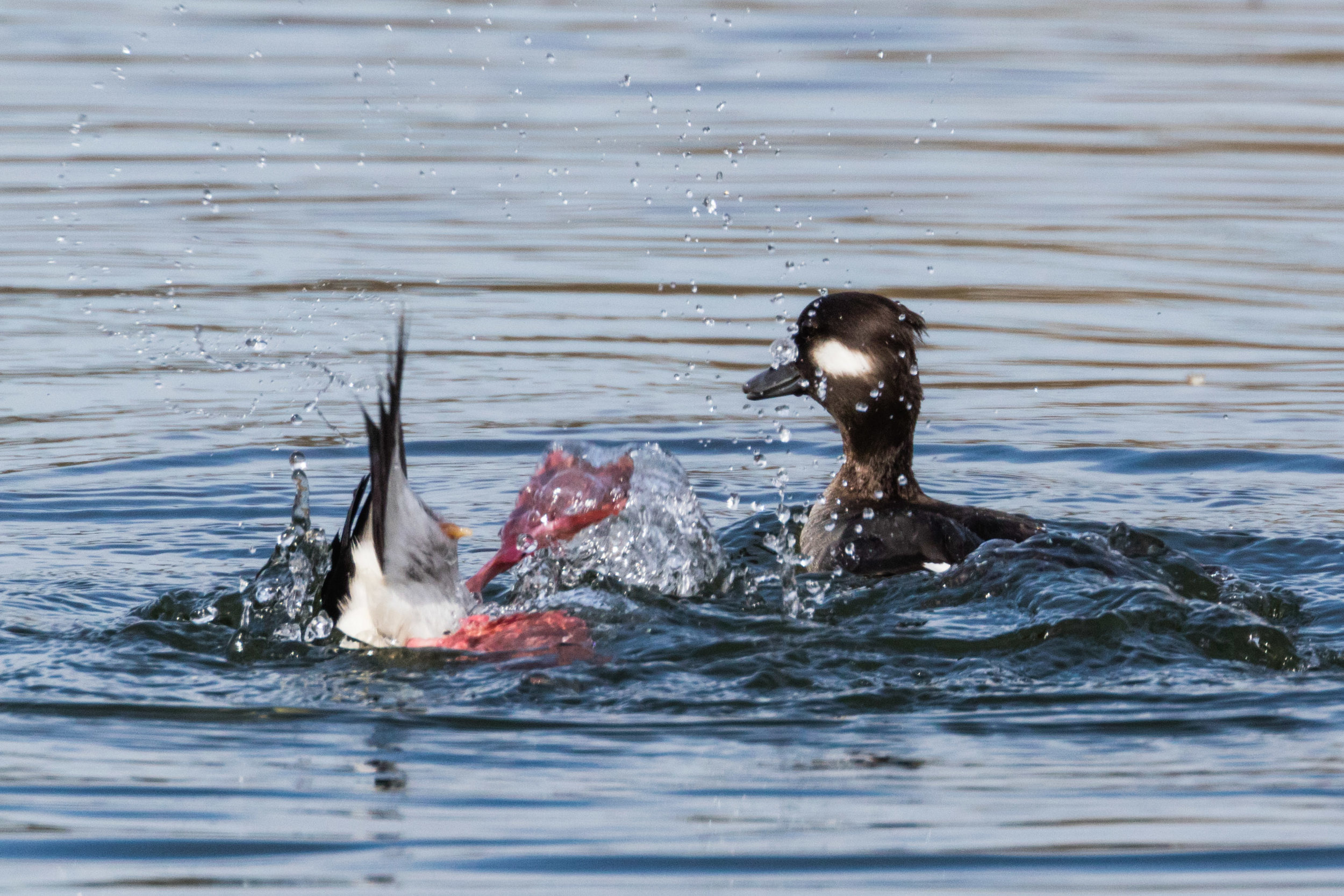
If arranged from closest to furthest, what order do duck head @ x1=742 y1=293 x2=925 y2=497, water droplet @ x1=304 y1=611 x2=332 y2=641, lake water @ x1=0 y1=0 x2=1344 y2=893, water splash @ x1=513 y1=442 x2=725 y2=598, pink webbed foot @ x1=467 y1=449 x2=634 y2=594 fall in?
lake water @ x1=0 y1=0 x2=1344 y2=893
water droplet @ x1=304 y1=611 x2=332 y2=641
pink webbed foot @ x1=467 y1=449 x2=634 y2=594
water splash @ x1=513 y1=442 x2=725 y2=598
duck head @ x1=742 y1=293 x2=925 y2=497

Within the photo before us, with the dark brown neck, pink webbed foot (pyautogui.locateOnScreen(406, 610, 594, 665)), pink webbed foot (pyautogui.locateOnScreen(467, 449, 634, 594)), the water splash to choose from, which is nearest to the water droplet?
pink webbed foot (pyautogui.locateOnScreen(406, 610, 594, 665))

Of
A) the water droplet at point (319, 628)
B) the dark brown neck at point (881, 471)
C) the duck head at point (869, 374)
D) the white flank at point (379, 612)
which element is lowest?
the water droplet at point (319, 628)

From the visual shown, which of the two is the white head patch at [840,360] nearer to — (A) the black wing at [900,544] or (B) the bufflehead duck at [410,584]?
(A) the black wing at [900,544]

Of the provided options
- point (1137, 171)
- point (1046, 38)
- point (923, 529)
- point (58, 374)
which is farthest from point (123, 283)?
point (1046, 38)

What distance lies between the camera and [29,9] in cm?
1836

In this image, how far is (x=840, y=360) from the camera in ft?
24.0

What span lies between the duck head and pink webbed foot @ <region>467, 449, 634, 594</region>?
1.72 meters

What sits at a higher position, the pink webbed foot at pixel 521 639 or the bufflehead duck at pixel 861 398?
the bufflehead duck at pixel 861 398

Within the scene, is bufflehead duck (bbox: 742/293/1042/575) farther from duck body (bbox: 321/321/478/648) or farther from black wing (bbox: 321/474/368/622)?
black wing (bbox: 321/474/368/622)

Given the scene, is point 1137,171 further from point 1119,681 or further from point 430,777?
point 430,777

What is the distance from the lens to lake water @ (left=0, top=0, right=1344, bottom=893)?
170 inches

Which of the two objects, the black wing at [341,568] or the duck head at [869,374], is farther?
the duck head at [869,374]

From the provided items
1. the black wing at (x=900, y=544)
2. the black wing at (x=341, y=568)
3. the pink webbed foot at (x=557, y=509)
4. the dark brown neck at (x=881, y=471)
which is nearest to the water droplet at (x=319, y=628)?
the black wing at (x=341, y=568)

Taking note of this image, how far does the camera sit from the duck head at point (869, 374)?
23.7 ft
